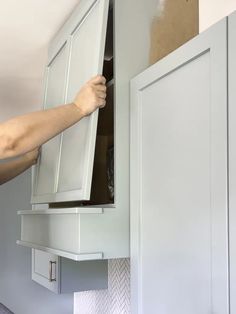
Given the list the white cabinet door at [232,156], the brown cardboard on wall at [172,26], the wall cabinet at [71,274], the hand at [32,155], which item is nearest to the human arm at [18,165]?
the hand at [32,155]

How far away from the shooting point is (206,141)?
0.98 meters

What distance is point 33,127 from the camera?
4.15ft

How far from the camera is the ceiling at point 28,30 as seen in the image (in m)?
1.59

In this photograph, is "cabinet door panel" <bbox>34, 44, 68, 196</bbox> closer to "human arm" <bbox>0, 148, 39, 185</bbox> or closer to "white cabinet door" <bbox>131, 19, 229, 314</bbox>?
"human arm" <bbox>0, 148, 39, 185</bbox>

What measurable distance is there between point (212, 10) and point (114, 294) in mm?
1410

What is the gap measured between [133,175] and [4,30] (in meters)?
0.91

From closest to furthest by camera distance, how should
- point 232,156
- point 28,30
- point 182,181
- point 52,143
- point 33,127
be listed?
point 232,156 < point 182,181 < point 33,127 < point 52,143 < point 28,30

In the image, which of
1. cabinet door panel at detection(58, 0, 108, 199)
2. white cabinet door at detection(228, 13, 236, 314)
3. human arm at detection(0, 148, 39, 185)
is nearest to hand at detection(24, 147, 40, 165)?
human arm at detection(0, 148, 39, 185)

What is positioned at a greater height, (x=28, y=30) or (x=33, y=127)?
(x=28, y=30)

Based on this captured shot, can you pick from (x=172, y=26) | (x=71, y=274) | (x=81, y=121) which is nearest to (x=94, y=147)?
(x=81, y=121)

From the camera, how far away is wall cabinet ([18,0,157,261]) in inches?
50.3

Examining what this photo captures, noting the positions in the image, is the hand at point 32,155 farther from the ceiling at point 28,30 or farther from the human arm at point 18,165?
the ceiling at point 28,30

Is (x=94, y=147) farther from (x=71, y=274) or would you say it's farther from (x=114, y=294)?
(x=114, y=294)

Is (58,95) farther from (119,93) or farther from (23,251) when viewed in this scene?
(23,251)
